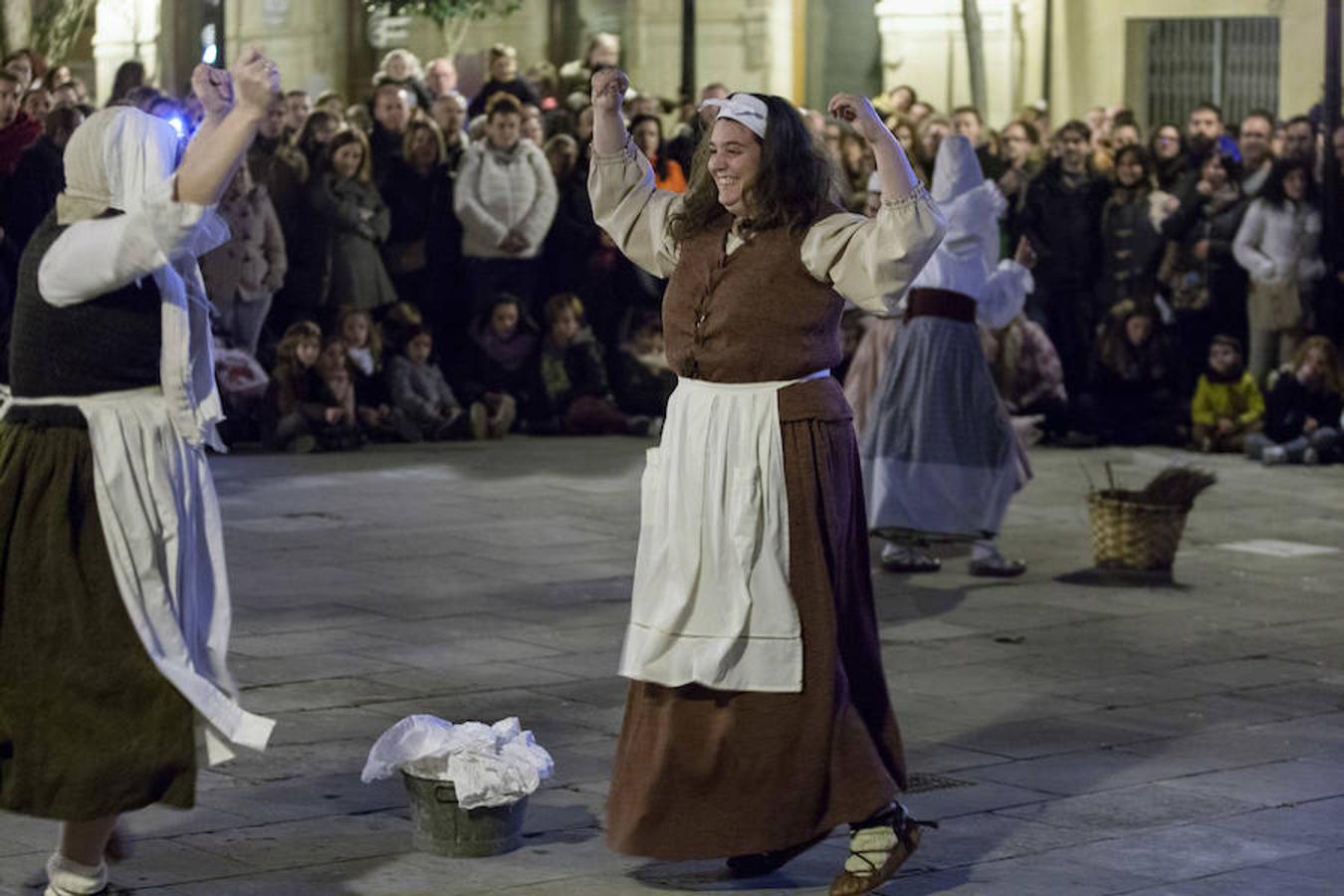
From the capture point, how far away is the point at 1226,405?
1597 centimetres

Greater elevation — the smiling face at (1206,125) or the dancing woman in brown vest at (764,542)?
the smiling face at (1206,125)

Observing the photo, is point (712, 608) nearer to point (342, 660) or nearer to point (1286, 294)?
point (342, 660)

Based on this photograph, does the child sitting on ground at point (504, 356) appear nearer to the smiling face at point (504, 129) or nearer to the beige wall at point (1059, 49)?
the smiling face at point (504, 129)

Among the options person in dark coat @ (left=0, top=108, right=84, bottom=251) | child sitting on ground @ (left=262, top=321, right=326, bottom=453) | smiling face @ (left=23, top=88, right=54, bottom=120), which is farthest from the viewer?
child sitting on ground @ (left=262, top=321, right=326, bottom=453)

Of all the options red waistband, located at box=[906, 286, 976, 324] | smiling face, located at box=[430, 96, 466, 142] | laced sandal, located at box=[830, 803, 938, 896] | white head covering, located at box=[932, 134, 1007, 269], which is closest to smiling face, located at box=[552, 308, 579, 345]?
smiling face, located at box=[430, 96, 466, 142]

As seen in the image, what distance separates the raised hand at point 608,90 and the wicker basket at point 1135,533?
16.3 ft

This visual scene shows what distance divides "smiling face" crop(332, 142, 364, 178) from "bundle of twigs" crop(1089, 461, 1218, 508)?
5.62 metres

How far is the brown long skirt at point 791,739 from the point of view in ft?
20.3

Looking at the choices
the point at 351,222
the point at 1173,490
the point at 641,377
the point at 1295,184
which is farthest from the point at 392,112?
the point at 1173,490

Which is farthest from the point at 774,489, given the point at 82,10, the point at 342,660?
the point at 82,10

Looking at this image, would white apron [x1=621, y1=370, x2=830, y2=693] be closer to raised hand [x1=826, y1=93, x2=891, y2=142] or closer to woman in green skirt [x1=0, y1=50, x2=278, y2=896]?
raised hand [x1=826, y1=93, x2=891, y2=142]

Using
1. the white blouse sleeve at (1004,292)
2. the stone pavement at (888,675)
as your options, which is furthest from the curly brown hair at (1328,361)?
Answer: the white blouse sleeve at (1004,292)

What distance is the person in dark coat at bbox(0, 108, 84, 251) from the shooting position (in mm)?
13922

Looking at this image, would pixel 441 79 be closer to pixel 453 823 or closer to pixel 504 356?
pixel 504 356
